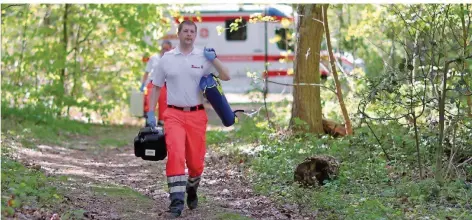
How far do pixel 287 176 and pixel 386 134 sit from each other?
2.43 meters

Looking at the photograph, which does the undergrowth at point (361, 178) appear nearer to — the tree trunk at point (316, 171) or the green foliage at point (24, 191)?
the tree trunk at point (316, 171)

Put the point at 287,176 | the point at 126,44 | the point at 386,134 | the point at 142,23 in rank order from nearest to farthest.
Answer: the point at 287,176 < the point at 386,134 < the point at 142,23 < the point at 126,44

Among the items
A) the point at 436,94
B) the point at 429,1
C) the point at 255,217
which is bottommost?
the point at 255,217

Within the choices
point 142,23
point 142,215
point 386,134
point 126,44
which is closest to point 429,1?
point 386,134

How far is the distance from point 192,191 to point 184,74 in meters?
1.13

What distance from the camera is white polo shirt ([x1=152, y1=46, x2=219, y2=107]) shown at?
299 inches

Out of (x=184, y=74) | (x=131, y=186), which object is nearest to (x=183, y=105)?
(x=184, y=74)

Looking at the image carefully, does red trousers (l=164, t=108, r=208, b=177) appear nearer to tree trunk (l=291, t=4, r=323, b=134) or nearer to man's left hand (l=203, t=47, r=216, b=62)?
man's left hand (l=203, t=47, r=216, b=62)

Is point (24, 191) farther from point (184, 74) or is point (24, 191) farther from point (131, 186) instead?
point (131, 186)

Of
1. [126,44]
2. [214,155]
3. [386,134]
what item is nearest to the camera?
[386,134]

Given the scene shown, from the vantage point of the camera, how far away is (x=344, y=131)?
1295 centimetres

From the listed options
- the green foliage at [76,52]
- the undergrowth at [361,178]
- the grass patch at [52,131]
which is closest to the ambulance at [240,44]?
the green foliage at [76,52]

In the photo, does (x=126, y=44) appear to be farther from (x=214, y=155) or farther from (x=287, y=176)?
(x=287, y=176)

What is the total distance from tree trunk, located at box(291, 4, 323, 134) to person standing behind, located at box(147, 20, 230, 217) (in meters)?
4.99
